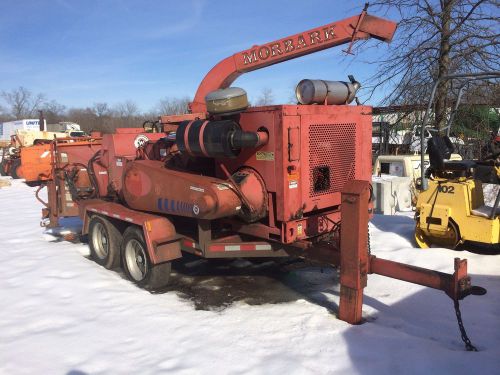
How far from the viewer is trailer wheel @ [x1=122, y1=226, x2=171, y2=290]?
5492 mm

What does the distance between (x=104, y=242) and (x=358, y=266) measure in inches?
162

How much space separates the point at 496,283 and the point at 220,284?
3316 millimetres

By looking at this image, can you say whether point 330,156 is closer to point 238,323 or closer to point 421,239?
point 238,323

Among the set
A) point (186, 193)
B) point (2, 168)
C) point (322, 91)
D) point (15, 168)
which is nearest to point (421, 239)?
point (322, 91)

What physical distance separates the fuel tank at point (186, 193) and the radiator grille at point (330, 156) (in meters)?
0.66

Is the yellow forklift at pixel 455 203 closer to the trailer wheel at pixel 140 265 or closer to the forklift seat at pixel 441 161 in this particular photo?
the forklift seat at pixel 441 161

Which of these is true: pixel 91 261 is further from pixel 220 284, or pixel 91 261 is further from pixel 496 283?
pixel 496 283

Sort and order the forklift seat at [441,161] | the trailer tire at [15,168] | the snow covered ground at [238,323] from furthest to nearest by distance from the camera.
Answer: the trailer tire at [15,168]
the forklift seat at [441,161]
the snow covered ground at [238,323]

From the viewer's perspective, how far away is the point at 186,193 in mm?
4855

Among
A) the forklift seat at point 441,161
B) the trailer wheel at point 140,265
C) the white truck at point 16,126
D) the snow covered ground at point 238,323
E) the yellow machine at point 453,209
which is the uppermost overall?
the white truck at point 16,126

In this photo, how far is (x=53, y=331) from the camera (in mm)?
4332

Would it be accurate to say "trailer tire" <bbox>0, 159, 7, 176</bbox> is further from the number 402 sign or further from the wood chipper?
the number 402 sign

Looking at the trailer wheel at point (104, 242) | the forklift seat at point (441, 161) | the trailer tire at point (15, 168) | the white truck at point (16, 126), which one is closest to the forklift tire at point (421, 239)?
the forklift seat at point (441, 161)

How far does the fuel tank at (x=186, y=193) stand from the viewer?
457 cm
